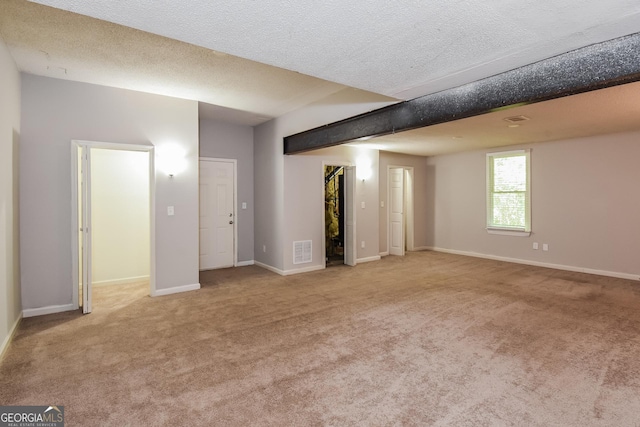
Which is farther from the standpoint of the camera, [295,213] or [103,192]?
[295,213]

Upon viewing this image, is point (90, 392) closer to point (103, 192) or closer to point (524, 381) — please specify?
point (524, 381)

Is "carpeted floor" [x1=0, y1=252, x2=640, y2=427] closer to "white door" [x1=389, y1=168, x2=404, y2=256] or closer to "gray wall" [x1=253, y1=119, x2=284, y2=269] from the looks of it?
"gray wall" [x1=253, y1=119, x2=284, y2=269]

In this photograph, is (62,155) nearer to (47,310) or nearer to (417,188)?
(47,310)

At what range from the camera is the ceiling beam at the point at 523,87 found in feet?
7.02

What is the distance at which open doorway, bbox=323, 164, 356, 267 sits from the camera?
21.7 feet

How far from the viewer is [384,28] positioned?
2.08 meters

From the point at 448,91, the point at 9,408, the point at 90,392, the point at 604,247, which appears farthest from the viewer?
the point at 604,247

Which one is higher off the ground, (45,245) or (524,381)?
(45,245)

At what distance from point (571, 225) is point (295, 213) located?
16.3 feet

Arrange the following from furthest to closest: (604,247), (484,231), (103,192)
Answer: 1. (484,231)
2. (604,247)
3. (103,192)

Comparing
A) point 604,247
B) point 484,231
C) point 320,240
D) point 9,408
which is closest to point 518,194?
point 484,231

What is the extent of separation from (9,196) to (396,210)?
671 cm

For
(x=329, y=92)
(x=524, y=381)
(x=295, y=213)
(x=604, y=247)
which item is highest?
(x=329, y=92)

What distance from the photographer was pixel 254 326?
350cm
